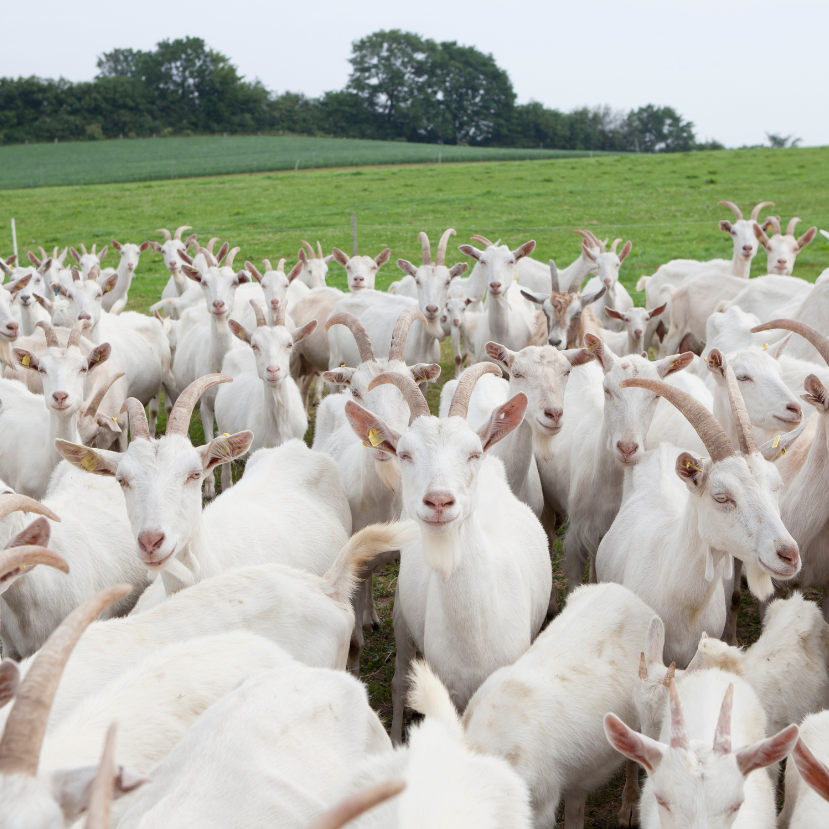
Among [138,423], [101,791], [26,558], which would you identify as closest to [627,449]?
[138,423]

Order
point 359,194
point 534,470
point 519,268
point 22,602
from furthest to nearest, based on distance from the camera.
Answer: point 359,194 < point 519,268 < point 534,470 < point 22,602

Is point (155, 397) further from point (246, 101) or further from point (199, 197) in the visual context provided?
point (246, 101)

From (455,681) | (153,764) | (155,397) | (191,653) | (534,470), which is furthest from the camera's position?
(155,397)

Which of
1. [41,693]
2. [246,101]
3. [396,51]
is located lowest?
[41,693]

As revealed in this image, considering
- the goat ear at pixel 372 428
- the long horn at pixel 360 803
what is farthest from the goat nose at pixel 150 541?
the long horn at pixel 360 803

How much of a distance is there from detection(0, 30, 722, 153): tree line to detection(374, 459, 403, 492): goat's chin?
63.1 m

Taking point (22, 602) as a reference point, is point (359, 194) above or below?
above

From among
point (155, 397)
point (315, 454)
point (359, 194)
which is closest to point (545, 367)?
point (315, 454)

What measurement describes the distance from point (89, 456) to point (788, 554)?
120 inches

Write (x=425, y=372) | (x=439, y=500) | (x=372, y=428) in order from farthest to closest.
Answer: (x=425, y=372), (x=372, y=428), (x=439, y=500)

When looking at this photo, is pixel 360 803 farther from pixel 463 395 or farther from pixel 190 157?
pixel 190 157

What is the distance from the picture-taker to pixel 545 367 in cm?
528

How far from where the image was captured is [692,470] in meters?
3.63

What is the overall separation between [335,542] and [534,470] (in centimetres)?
158
